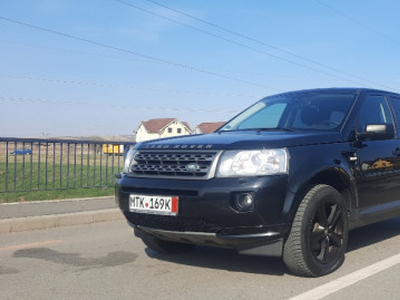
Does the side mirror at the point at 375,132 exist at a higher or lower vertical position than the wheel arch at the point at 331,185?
higher

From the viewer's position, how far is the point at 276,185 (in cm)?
379

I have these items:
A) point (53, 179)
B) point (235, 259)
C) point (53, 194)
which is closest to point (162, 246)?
point (235, 259)

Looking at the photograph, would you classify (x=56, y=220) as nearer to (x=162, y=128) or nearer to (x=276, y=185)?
(x=276, y=185)

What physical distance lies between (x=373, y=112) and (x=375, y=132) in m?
0.71

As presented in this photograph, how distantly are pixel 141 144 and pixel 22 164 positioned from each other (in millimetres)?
4993

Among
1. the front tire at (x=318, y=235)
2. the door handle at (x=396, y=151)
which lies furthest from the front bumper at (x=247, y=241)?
the door handle at (x=396, y=151)

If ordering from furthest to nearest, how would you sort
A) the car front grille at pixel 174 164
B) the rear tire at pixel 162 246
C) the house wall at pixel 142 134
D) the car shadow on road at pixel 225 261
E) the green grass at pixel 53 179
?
the house wall at pixel 142 134 < the green grass at pixel 53 179 < the rear tire at pixel 162 246 < the car shadow on road at pixel 225 261 < the car front grille at pixel 174 164

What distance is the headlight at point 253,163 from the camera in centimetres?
384

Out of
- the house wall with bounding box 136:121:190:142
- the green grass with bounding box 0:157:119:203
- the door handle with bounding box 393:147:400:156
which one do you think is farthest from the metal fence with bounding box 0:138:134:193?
the house wall with bounding box 136:121:190:142

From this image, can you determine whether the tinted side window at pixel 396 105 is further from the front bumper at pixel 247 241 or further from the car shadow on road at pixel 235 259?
the front bumper at pixel 247 241

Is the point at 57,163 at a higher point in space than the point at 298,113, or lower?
lower

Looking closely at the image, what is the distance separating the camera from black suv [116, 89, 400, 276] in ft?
12.5

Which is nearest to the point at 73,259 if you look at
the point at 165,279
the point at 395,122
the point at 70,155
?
the point at 165,279

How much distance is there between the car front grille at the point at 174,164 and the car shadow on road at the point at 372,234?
2.28 meters
